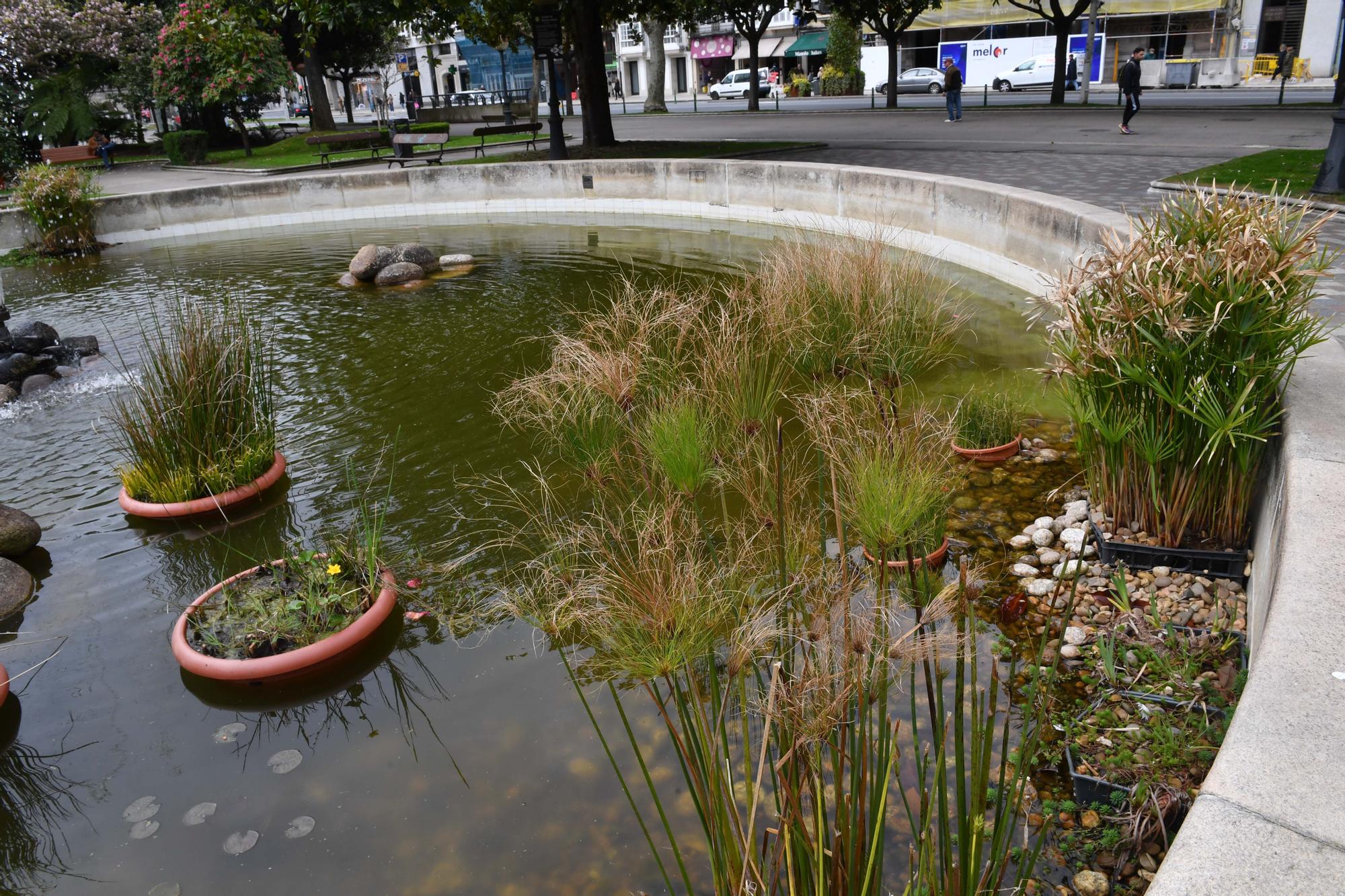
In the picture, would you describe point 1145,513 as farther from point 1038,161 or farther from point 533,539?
point 1038,161

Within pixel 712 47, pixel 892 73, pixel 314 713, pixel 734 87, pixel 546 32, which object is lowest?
pixel 314 713

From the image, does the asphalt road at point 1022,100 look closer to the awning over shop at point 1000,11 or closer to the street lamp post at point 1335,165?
the awning over shop at point 1000,11

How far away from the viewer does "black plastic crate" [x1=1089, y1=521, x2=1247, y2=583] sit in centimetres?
394

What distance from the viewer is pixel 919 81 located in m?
39.1

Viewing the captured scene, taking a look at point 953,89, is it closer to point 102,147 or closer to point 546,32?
point 546,32

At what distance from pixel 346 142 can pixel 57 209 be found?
24.8ft

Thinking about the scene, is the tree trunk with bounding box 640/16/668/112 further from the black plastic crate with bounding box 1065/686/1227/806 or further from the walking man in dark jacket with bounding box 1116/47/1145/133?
the black plastic crate with bounding box 1065/686/1227/806

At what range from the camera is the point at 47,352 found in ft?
29.4

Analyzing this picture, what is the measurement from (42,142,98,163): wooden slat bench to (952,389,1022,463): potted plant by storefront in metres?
23.7

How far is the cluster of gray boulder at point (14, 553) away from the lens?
4.80 meters

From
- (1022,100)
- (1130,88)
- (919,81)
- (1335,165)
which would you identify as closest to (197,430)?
(1335,165)

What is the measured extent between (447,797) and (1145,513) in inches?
117

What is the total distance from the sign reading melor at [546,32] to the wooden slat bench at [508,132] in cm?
398

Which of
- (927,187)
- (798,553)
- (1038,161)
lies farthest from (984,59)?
(798,553)
